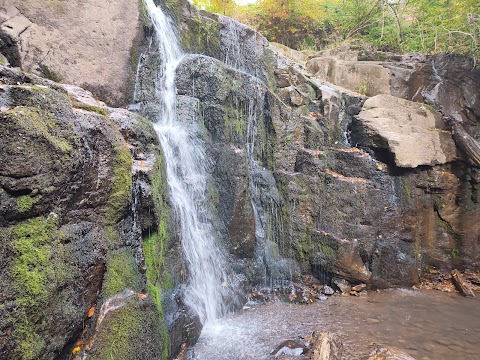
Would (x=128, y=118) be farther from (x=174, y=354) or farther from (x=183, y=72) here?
(x=174, y=354)

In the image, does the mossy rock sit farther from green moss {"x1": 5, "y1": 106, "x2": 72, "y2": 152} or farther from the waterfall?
green moss {"x1": 5, "y1": 106, "x2": 72, "y2": 152}

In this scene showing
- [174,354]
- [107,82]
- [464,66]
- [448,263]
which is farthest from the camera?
[464,66]

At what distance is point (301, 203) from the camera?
6961mm

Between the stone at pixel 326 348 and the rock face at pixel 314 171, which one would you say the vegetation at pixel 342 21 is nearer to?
the rock face at pixel 314 171

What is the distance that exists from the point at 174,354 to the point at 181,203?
2.30 meters

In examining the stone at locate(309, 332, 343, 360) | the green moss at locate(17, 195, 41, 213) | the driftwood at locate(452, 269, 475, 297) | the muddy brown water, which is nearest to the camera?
the green moss at locate(17, 195, 41, 213)

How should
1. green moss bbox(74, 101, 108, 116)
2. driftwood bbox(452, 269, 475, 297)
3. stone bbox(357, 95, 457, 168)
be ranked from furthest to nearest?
1. stone bbox(357, 95, 457, 168)
2. driftwood bbox(452, 269, 475, 297)
3. green moss bbox(74, 101, 108, 116)

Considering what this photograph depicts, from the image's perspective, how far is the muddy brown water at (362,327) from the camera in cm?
408

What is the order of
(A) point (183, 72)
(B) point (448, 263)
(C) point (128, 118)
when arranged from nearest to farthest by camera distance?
(C) point (128, 118), (A) point (183, 72), (B) point (448, 263)

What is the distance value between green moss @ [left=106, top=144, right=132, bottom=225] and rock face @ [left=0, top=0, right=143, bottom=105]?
10.2 feet

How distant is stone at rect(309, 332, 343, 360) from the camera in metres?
3.63

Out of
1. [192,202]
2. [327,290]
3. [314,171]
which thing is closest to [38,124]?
[192,202]

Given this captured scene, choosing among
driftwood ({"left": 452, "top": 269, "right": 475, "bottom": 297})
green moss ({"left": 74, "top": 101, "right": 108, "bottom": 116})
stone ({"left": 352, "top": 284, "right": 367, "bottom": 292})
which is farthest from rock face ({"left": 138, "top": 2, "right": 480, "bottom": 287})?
green moss ({"left": 74, "top": 101, "right": 108, "bottom": 116})

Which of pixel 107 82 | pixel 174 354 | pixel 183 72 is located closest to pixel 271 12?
pixel 183 72
